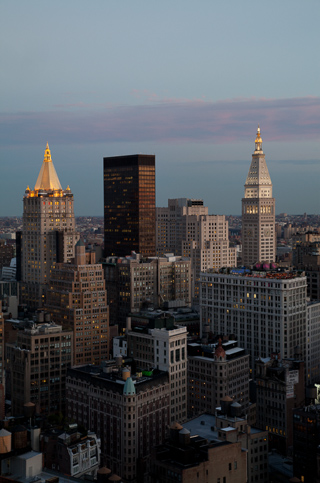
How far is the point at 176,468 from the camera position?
382 ft

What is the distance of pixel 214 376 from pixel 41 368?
46172 millimetres

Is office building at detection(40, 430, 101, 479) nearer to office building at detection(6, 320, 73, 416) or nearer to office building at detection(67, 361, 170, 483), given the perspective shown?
office building at detection(67, 361, 170, 483)

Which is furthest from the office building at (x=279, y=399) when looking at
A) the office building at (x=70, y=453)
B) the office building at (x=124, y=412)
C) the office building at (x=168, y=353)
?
the office building at (x=70, y=453)

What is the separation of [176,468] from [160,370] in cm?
5545

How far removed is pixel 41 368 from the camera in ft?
620

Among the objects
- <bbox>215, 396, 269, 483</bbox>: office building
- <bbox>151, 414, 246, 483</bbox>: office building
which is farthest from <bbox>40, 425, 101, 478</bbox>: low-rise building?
<bbox>215, 396, 269, 483</bbox>: office building

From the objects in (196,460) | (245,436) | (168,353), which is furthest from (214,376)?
(196,460)

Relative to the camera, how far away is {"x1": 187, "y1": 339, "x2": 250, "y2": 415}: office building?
586ft

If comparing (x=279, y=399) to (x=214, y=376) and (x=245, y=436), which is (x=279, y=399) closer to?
(x=214, y=376)

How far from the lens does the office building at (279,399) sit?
170500mm

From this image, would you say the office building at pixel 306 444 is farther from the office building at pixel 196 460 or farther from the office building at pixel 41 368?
the office building at pixel 41 368

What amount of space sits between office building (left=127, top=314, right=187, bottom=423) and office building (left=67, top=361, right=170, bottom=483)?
26.1 feet

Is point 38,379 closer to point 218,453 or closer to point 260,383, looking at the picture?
point 260,383

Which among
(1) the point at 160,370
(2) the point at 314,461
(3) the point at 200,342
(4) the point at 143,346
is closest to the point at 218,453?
(2) the point at 314,461
